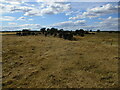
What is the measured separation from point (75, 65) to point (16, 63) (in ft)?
18.0

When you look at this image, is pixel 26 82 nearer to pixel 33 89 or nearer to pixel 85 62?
pixel 33 89

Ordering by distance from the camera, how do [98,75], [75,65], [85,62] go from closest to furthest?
1. [98,75]
2. [75,65]
3. [85,62]

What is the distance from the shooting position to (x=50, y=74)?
30.6ft

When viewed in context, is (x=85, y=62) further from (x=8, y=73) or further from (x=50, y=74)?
(x=8, y=73)

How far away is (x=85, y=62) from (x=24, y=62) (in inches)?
231

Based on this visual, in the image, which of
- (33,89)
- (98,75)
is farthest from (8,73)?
(98,75)

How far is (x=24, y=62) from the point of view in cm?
1209

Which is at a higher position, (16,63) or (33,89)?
(16,63)

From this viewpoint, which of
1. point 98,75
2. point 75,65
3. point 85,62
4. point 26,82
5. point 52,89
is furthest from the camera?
point 85,62

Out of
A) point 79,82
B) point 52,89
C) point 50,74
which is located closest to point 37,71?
point 50,74

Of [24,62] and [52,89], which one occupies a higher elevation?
[24,62]

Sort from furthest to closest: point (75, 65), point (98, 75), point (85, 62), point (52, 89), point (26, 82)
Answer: point (85, 62), point (75, 65), point (98, 75), point (26, 82), point (52, 89)

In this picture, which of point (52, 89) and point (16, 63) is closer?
point (52, 89)

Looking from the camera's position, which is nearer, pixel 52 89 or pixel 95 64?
pixel 52 89
